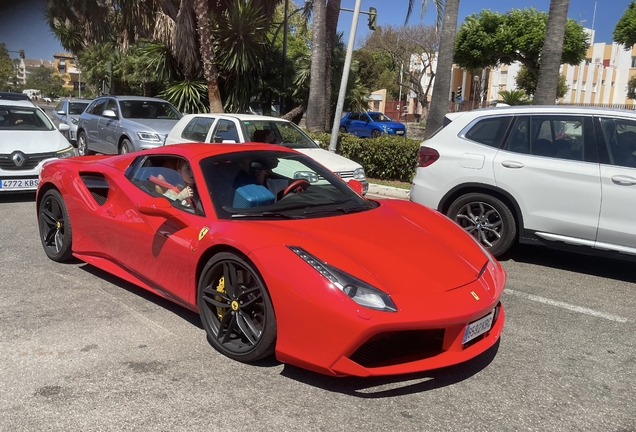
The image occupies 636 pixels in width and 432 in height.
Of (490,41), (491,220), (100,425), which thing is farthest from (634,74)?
(100,425)

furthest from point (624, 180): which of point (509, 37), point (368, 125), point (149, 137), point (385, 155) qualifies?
point (509, 37)

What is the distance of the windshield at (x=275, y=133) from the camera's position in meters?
10.0

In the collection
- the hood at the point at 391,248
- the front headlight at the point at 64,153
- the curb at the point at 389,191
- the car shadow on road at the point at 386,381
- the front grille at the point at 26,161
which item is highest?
the hood at the point at 391,248

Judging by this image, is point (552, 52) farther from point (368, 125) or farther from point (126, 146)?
point (368, 125)

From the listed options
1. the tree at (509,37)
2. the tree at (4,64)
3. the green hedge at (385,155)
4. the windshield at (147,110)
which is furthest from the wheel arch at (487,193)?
the tree at (4,64)

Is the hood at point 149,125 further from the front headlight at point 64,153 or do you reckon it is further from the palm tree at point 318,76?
the palm tree at point 318,76

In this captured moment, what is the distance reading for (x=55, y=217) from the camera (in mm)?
5684

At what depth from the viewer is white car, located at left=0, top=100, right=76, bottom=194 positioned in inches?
340

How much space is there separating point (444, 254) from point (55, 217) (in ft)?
12.6

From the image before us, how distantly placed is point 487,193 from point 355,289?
A: 12.3 feet

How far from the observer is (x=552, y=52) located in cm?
1237

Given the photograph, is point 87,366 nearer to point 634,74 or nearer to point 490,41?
point 490,41

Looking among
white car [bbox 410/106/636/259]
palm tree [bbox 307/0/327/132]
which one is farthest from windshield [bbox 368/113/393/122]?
white car [bbox 410/106/636/259]

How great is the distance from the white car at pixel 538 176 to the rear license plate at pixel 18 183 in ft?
18.7
